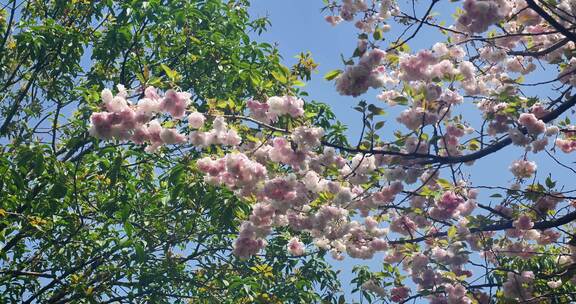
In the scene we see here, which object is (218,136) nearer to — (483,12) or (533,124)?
(483,12)

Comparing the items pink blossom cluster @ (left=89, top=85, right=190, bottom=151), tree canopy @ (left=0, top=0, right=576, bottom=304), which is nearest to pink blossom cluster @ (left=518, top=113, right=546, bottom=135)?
tree canopy @ (left=0, top=0, right=576, bottom=304)

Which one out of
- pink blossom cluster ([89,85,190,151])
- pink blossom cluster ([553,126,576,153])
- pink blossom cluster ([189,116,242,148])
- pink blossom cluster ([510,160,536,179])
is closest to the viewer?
pink blossom cluster ([89,85,190,151])

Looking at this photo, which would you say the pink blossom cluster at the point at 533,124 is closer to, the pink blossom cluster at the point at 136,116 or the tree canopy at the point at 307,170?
the tree canopy at the point at 307,170

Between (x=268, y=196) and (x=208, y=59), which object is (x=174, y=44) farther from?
(x=268, y=196)

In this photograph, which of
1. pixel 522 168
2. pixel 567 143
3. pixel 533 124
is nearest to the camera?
pixel 533 124

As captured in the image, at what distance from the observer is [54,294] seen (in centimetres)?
730

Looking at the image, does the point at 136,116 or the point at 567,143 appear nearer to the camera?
the point at 136,116

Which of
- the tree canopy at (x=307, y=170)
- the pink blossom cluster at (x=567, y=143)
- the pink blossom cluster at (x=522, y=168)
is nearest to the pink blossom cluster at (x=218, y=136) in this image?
the tree canopy at (x=307, y=170)

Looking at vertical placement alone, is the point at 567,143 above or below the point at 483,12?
above

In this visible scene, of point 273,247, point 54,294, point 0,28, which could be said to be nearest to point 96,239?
point 54,294

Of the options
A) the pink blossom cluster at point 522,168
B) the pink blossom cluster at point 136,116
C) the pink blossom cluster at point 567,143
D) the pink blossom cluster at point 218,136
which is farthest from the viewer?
the pink blossom cluster at point 567,143

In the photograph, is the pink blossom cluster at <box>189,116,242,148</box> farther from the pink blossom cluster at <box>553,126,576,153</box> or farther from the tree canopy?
the pink blossom cluster at <box>553,126,576,153</box>

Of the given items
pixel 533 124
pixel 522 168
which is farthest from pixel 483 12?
pixel 522 168

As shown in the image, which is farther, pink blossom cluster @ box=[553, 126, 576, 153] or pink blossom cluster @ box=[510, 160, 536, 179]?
pink blossom cluster @ box=[553, 126, 576, 153]
